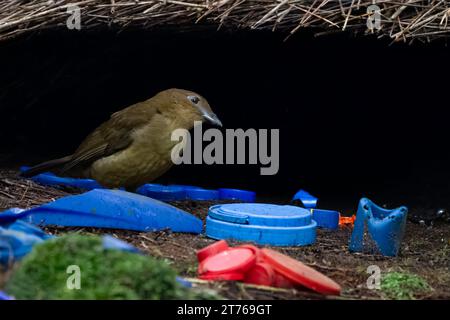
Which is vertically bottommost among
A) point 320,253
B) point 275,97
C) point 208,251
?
point 320,253

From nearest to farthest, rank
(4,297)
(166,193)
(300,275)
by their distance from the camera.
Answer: (4,297) < (300,275) < (166,193)

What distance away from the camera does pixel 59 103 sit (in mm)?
8281

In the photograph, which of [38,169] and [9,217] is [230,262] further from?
[38,169]

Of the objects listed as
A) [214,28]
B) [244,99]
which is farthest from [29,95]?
[214,28]

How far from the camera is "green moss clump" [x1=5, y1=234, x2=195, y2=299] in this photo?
286cm

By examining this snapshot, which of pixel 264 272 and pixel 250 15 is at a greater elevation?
pixel 250 15

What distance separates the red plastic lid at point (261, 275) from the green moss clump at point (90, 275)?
0.44m

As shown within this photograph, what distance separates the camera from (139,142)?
6062mm

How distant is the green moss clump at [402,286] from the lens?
3650 mm

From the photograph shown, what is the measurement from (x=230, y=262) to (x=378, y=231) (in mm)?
1574
